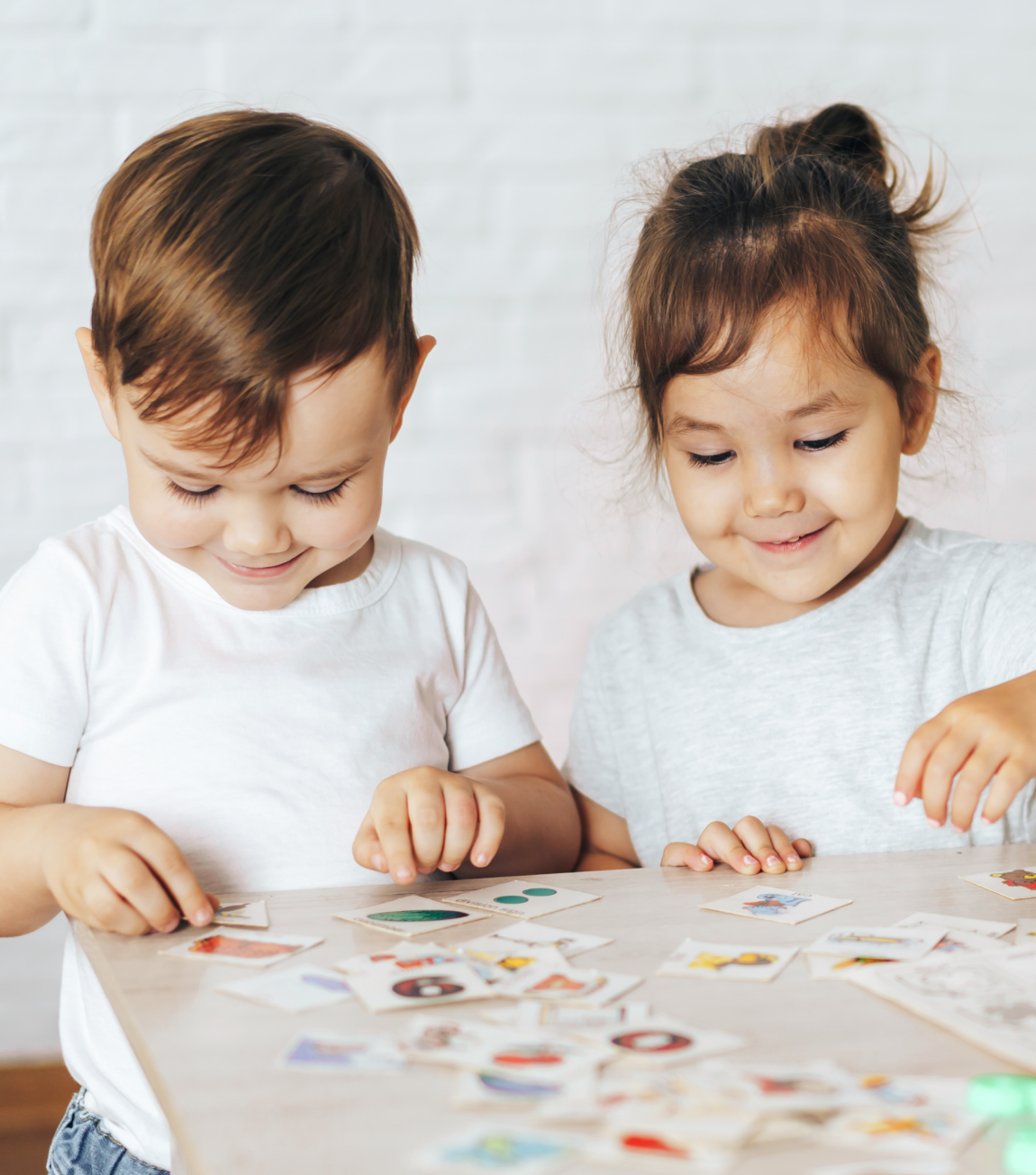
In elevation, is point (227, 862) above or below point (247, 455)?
below

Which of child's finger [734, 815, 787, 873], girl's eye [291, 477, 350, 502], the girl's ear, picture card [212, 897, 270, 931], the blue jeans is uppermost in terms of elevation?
the girl's ear

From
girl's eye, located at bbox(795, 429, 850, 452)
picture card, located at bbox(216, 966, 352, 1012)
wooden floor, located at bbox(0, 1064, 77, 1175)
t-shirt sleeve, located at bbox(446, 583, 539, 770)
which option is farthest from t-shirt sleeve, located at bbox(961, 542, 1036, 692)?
wooden floor, located at bbox(0, 1064, 77, 1175)

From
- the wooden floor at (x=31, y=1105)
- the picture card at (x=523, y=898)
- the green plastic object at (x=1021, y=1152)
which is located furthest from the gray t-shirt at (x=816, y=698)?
the wooden floor at (x=31, y=1105)

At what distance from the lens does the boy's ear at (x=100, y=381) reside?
2.95 ft

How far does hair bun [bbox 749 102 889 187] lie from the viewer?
4.01 ft

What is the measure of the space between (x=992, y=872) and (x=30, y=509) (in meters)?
1.31

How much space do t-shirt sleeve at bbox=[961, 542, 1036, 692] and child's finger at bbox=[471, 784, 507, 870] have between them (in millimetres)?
547

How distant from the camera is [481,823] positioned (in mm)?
837

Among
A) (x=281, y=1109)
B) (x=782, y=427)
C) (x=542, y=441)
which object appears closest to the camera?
(x=281, y=1109)

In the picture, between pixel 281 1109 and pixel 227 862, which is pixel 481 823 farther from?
pixel 281 1109

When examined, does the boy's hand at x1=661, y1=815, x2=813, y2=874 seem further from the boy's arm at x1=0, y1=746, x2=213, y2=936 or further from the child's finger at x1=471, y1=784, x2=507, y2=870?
the boy's arm at x1=0, y1=746, x2=213, y2=936

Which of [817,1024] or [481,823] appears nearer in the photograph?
[817,1024]

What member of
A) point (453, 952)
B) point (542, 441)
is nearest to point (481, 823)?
point (453, 952)

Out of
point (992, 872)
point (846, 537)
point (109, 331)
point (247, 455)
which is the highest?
point (109, 331)
